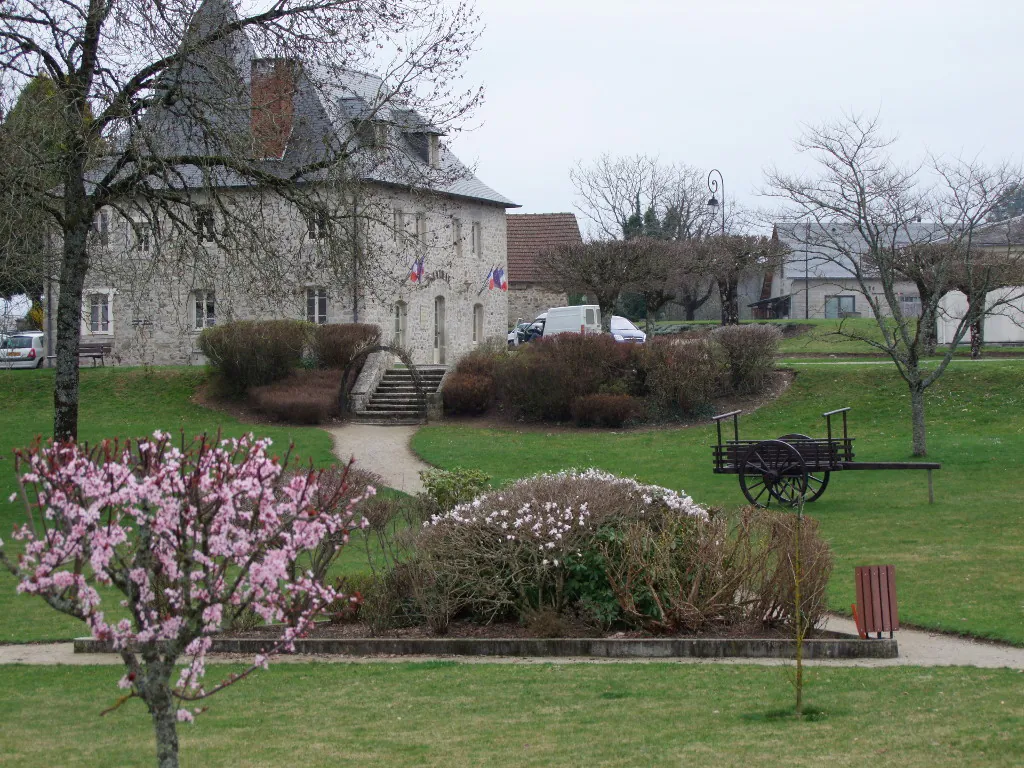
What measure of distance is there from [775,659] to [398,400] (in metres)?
21.5

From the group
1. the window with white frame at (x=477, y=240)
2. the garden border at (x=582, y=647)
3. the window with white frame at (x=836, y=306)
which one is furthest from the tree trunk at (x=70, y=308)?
the window with white frame at (x=836, y=306)

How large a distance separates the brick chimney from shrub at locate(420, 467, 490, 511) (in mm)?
5997

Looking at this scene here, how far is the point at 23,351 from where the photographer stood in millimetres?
41781

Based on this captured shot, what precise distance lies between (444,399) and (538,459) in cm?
706

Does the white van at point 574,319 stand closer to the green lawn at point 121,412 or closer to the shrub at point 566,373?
the shrub at point 566,373

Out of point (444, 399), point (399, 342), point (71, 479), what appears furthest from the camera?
point (399, 342)

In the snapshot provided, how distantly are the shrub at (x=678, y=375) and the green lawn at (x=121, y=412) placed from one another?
7.99 metres

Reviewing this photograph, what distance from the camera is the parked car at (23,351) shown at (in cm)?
4106

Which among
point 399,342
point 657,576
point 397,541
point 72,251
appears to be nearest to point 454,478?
Answer: point 397,541

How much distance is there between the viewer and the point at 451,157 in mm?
41250

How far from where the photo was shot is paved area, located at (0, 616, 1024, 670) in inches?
362

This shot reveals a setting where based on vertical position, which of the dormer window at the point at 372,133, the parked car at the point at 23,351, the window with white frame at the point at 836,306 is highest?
the window with white frame at the point at 836,306

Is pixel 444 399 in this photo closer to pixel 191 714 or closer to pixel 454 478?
pixel 454 478

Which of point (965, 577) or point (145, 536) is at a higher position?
point (145, 536)
